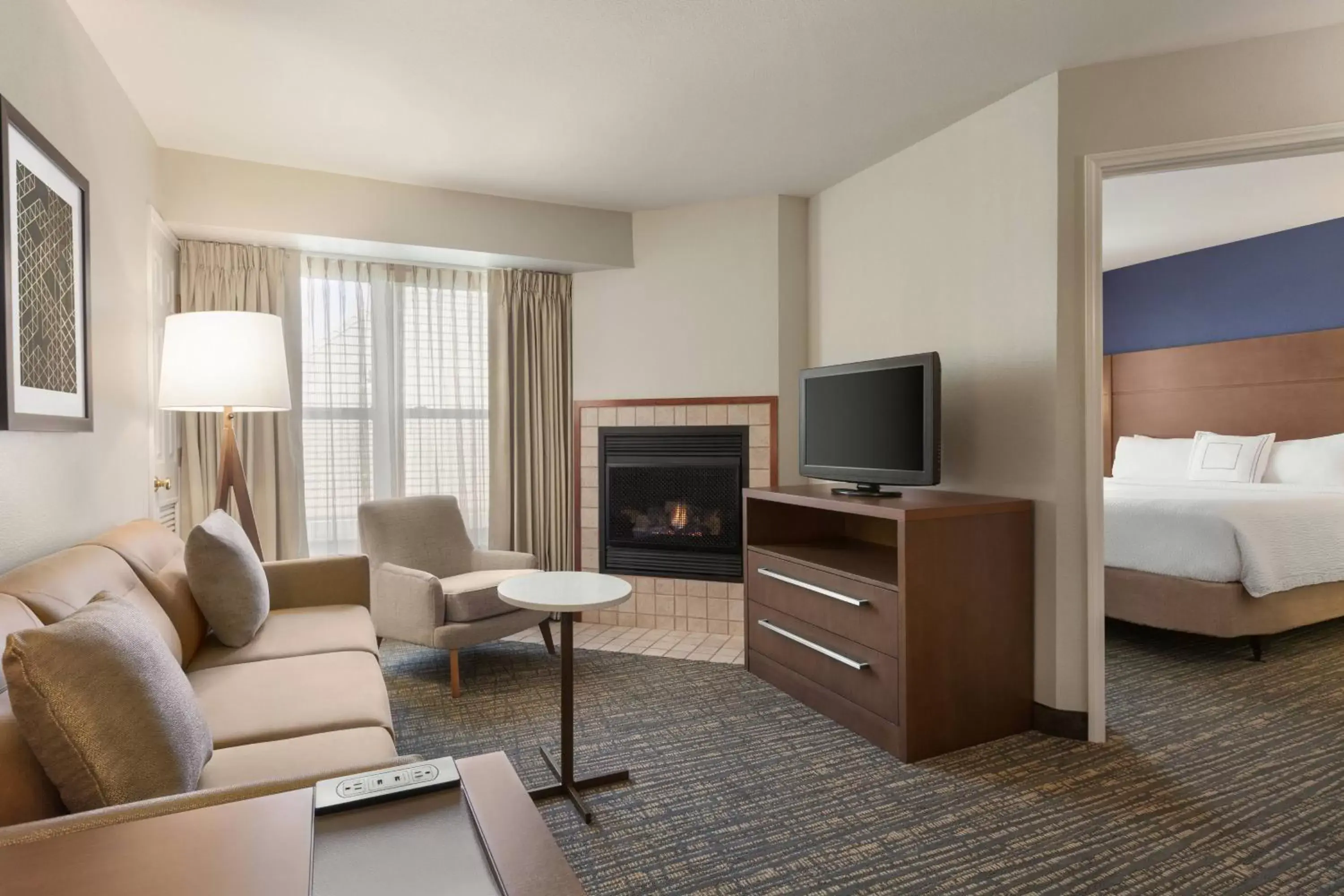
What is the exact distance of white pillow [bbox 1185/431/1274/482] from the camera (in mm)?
4965

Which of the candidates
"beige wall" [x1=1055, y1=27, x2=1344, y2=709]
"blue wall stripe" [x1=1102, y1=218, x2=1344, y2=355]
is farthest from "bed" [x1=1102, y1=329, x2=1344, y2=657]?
"beige wall" [x1=1055, y1=27, x2=1344, y2=709]

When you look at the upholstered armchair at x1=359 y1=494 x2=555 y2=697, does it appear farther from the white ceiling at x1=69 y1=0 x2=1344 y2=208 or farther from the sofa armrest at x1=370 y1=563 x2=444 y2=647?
the white ceiling at x1=69 y1=0 x2=1344 y2=208

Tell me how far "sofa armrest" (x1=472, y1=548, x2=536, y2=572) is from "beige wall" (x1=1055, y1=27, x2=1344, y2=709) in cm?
247

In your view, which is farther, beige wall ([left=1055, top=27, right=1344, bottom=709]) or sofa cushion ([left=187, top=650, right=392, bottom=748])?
beige wall ([left=1055, top=27, right=1344, bottom=709])

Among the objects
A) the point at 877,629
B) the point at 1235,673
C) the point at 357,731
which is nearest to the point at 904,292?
the point at 877,629

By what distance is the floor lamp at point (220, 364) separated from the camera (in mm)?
2861

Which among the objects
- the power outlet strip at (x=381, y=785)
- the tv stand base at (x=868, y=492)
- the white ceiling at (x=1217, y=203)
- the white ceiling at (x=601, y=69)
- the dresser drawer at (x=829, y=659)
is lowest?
the dresser drawer at (x=829, y=659)

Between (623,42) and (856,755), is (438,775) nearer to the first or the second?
(856,755)

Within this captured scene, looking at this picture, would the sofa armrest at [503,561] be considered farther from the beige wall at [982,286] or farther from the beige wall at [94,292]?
the beige wall at [982,286]

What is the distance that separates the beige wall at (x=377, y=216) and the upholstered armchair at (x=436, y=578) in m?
1.41

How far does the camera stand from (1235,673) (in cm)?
345

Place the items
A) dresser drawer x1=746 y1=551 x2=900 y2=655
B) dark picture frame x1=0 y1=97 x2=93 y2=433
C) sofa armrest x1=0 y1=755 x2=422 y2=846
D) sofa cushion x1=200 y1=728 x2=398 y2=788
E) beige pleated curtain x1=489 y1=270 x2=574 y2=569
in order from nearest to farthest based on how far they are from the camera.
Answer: sofa armrest x1=0 y1=755 x2=422 y2=846
sofa cushion x1=200 y1=728 x2=398 y2=788
dark picture frame x1=0 y1=97 x2=93 y2=433
dresser drawer x1=746 y1=551 x2=900 y2=655
beige pleated curtain x1=489 y1=270 x2=574 y2=569

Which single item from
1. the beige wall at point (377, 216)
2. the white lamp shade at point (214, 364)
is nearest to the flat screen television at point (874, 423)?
the beige wall at point (377, 216)

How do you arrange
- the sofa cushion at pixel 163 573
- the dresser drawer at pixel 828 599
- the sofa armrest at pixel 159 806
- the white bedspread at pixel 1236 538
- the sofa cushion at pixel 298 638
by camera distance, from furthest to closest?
the white bedspread at pixel 1236 538
the dresser drawer at pixel 828 599
the sofa cushion at pixel 298 638
the sofa cushion at pixel 163 573
the sofa armrest at pixel 159 806
